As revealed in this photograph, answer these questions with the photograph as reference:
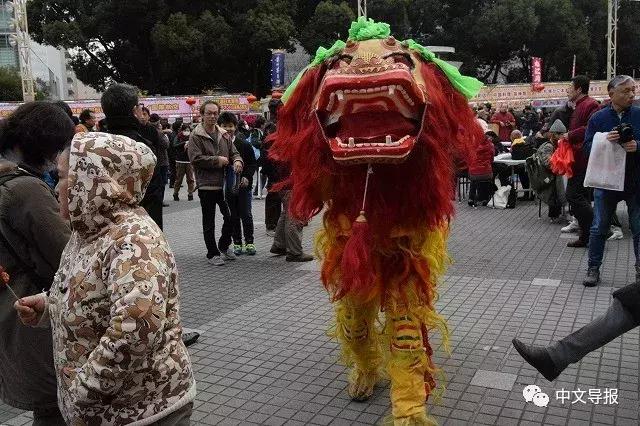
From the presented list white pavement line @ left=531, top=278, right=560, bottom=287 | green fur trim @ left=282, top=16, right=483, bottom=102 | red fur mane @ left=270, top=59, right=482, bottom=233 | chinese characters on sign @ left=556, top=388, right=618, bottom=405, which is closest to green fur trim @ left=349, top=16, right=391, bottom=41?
green fur trim @ left=282, top=16, right=483, bottom=102

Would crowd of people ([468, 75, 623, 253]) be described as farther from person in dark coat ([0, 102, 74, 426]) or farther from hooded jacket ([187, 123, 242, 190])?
person in dark coat ([0, 102, 74, 426])

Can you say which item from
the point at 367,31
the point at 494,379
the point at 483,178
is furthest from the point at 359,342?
the point at 483,178

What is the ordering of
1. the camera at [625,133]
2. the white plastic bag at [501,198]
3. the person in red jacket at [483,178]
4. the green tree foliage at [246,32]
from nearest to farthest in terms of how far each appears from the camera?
the camera at [625,133], the person in red jacket at [483,178], the white plastic bag at [501,198], the green tree foliage at [246,32]

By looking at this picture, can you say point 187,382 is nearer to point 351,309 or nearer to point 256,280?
point 351,309

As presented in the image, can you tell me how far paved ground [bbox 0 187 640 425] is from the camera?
354cm

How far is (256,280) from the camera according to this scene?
21.4 ft

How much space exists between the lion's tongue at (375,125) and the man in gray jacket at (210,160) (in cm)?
383

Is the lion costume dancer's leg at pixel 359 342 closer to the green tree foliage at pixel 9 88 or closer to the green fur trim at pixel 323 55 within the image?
the green fur trim at pixel 323 55

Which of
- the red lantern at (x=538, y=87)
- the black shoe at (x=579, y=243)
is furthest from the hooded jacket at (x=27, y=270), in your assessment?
the red lantern at (x=538, y=87)

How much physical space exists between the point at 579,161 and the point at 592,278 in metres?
2.03

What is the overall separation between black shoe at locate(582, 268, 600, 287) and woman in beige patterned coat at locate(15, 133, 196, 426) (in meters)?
4.70

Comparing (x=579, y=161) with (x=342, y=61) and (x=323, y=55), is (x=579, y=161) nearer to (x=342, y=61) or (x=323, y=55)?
(x=323, y=55)

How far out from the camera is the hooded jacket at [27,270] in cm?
252

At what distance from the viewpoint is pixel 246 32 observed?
96.6 feet
